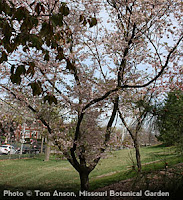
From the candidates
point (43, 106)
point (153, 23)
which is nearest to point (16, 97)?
point (43, 106)

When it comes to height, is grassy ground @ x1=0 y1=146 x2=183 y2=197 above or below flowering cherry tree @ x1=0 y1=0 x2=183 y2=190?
below

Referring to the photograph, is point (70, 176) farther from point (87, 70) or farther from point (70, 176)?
point (87, 70)

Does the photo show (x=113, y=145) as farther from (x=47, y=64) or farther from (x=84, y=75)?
(x=47, y=64)

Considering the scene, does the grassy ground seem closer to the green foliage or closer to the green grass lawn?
the green grass lawn

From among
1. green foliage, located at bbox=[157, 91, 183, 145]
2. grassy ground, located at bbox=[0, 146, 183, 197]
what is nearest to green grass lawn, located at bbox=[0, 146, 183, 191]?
grassy ground, located at bbox=[0, 146, 183, 197]

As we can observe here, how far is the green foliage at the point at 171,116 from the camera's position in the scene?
288 cm

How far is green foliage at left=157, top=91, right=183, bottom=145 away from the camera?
2.88m

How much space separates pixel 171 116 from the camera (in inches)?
115

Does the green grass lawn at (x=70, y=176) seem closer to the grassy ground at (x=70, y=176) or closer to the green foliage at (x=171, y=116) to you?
the grassy ground at (x=70, y=176)

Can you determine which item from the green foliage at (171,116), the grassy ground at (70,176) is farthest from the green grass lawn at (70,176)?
the green foliage at (171,116)

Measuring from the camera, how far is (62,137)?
17.8 ft

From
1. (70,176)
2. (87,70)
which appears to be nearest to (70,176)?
(70,176)

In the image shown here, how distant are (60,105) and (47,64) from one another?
3.63 ft

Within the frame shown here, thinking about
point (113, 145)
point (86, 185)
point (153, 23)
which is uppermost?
point (153, 23)
